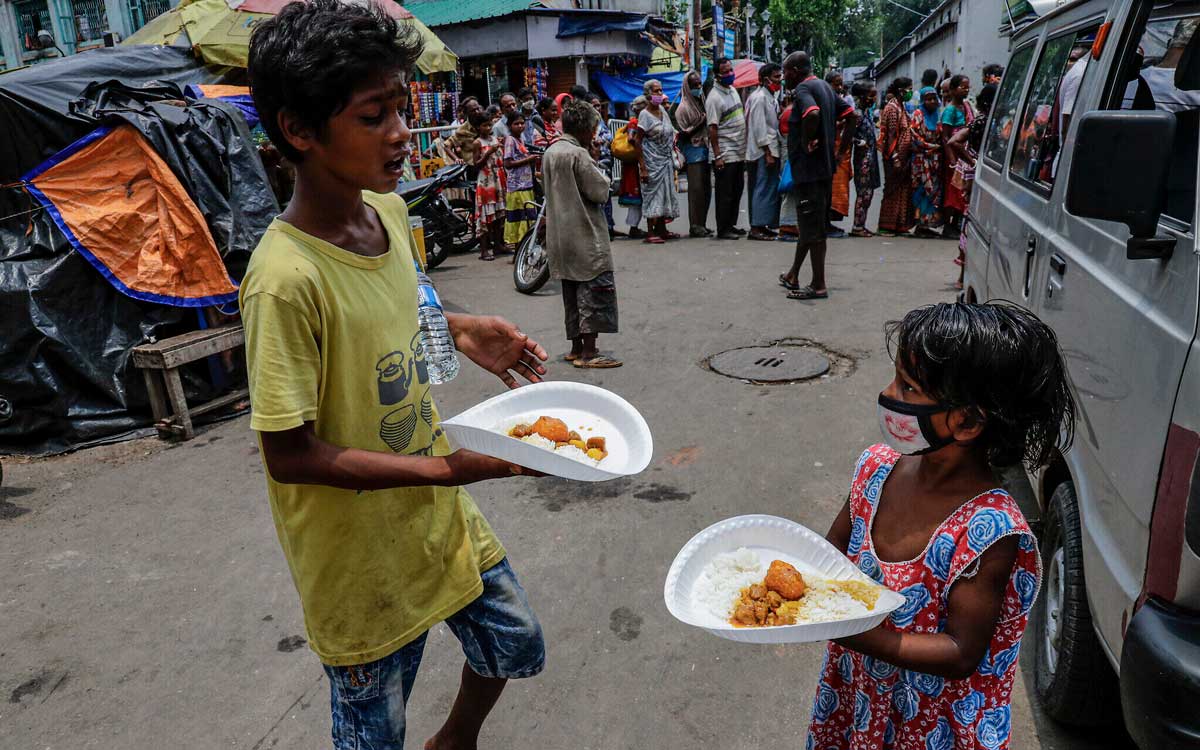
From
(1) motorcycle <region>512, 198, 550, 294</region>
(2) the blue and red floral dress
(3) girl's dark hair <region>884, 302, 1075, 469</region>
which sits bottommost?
(1) motorcycle <region>512, 198, 550, 294</region>

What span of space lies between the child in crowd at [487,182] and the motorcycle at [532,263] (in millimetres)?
1945

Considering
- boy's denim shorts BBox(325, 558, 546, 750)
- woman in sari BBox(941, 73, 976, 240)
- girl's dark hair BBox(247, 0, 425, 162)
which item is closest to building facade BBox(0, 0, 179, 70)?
woman in sari BBox(941, 73, 976, 240)

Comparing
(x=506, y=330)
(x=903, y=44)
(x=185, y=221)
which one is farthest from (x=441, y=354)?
(x=903, y=44)

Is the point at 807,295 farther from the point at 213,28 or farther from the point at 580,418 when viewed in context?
the point at 213,28

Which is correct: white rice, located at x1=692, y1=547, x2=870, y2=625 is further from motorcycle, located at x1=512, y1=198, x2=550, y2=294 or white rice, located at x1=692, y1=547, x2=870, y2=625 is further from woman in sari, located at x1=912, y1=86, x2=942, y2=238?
woman in sari, located at x1=912, y1=86, x2=942, y2=238

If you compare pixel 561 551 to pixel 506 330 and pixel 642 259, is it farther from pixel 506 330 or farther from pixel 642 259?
pixel 642 259

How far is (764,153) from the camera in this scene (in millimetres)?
10320

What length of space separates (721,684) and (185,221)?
4460 millimetres

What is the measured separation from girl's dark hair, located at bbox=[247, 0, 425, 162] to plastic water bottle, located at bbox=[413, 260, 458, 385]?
0.46 m

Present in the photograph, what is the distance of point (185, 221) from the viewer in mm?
5320

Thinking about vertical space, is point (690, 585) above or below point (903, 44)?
below

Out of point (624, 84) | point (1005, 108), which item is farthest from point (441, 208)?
point (624, 84)

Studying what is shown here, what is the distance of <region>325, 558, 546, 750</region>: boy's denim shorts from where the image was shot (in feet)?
5.80

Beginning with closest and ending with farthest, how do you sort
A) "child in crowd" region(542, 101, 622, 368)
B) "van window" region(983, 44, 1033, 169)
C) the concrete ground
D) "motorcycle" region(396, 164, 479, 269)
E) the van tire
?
1. the van tire
2. the concrete ground
3. "van window" region(983, 44, 1033, 169)
4. "child in crowd" region(542, 101, 622, 368)
5. "motorcycle" region(396, 164, 479, 269)
